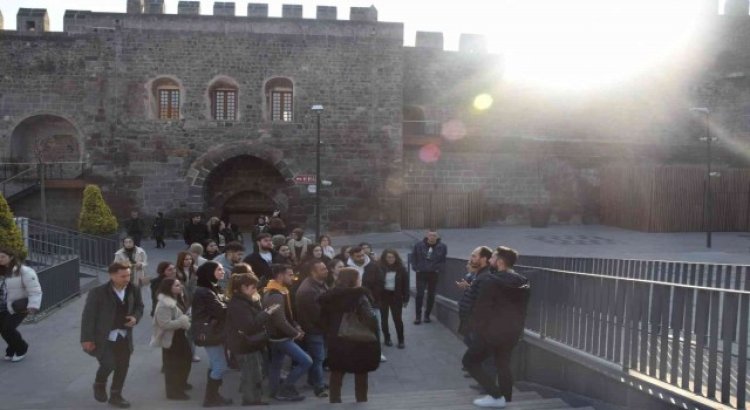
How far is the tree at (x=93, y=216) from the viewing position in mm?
14859

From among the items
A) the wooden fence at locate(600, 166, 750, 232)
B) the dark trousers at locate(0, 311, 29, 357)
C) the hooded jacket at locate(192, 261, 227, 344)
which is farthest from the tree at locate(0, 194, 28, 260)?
the wooden fence at locate(600, 166, 750, 232)

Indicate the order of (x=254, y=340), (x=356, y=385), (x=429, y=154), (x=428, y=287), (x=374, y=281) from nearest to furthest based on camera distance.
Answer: (x=356, y=385) < (x=254, y=340) < (x=374, y=281) < (x=428, y=287) < (x=429, y=154)

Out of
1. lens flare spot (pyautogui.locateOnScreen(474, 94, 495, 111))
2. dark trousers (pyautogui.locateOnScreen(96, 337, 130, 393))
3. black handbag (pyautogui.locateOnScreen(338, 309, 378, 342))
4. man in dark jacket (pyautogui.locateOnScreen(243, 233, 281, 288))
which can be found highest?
lens flare spot (pyautogui.locateOnScreen(474, 94, 495, 111))

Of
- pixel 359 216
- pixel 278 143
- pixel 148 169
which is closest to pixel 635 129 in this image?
pixel 359 216

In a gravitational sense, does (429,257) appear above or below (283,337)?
above

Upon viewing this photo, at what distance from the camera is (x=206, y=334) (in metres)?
5.36

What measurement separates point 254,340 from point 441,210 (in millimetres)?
17156

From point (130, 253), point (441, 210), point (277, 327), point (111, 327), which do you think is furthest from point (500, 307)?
point (441, 210)

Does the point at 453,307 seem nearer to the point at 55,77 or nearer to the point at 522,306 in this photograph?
the point at 522,306

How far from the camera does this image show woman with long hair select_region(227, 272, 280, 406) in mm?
5234

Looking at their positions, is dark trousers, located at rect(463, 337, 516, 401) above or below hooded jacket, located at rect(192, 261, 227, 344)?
below

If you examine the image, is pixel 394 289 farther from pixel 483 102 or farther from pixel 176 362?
pixel 483 102

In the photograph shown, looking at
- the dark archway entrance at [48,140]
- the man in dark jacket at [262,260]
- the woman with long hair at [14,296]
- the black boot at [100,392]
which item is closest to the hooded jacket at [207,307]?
the black boot at [100,392]

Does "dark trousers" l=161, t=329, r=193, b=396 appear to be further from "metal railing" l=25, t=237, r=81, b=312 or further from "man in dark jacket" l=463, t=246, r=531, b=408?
"metal railing" l=25, t=237, r=81, b=312
